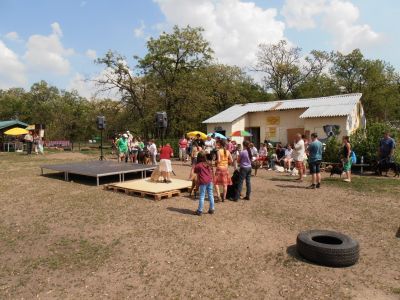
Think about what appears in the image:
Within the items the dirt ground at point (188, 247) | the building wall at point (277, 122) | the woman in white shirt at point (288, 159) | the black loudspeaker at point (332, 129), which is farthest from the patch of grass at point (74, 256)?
the building wall at point (277, 122)

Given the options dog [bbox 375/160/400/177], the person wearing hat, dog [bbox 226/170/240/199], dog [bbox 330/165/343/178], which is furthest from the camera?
the person wearing hat

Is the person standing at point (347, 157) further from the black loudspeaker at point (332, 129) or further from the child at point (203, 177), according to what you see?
the black loudspeaker at point (332, 129)

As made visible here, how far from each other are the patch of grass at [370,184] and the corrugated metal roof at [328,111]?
906 cm

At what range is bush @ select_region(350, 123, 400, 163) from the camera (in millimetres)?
14547

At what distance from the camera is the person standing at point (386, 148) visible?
43.9 feet

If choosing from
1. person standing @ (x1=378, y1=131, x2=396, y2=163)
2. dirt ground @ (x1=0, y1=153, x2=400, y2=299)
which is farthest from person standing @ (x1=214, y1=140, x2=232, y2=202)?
person standing @ (x1=378, y1=131, x2=396, y2=163)

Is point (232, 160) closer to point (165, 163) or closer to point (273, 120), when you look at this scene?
point (165, 163)

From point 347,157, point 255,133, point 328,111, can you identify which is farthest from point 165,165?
point 255,133

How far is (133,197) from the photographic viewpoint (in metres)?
9.98

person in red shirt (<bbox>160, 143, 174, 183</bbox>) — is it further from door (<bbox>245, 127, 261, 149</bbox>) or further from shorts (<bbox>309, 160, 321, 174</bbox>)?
door (<bbox>245, 127, 261, 149</bbox>)

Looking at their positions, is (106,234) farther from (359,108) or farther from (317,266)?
(359,108)

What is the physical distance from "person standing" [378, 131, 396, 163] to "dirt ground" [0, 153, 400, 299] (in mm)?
3727

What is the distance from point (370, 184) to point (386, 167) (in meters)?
2.66

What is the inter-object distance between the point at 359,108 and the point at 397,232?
20981 mm
